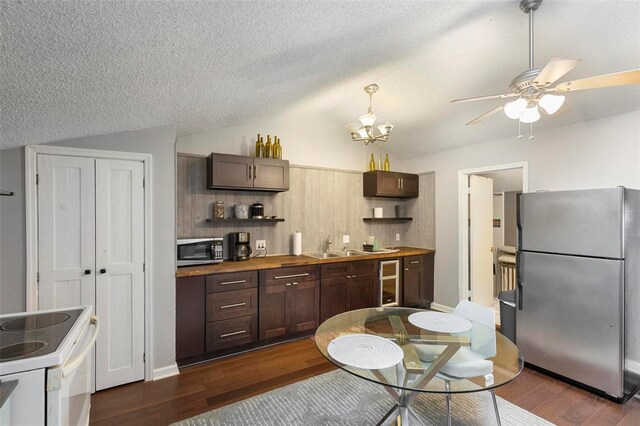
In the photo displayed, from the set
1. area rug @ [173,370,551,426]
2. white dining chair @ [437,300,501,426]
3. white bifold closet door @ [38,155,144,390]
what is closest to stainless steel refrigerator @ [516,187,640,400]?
area rug @ [173,370,551,426]

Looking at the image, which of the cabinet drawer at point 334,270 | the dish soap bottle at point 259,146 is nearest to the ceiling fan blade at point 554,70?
the cabinet drawer at point 334,270

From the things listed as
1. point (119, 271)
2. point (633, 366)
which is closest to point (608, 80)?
point (633, 366)

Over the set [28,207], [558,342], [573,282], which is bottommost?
[558,342]

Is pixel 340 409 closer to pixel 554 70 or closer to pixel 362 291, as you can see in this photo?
pixel 362 291

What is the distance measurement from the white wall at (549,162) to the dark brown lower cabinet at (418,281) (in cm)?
12

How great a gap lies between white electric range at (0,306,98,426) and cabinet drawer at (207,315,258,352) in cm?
138

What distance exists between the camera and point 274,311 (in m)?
3.16

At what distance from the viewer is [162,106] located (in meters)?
2.10

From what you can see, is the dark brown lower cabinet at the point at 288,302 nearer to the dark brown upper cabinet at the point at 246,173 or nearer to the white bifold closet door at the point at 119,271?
the dark brown upper cabinet at the point at 246,173

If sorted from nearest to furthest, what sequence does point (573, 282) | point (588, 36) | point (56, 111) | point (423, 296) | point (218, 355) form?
point (56, 111) → point (588, 36) → point (573, 282) → point (218, 355) → point (423, 296)

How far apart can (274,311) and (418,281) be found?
2351mm

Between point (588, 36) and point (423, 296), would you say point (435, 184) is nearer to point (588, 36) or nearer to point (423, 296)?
point (423, 296)

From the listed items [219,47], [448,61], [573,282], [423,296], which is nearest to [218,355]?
[219,47]

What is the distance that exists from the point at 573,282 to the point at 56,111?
12.9 feet
